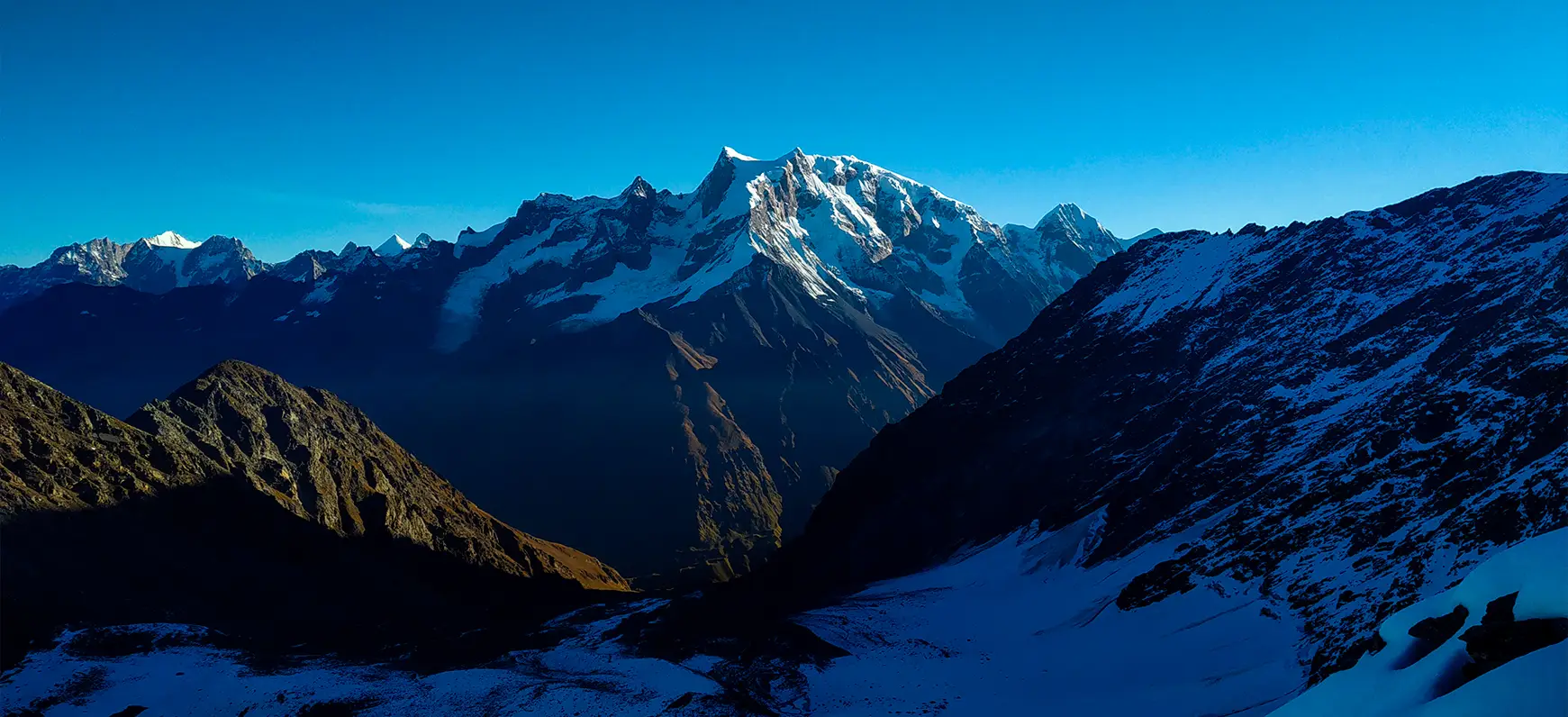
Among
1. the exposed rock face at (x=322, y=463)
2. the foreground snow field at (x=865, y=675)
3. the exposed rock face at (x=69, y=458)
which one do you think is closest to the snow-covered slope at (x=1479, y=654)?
the foreground snow field at (x=865, y=675)

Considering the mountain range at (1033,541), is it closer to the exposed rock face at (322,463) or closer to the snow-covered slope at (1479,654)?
the snow-covered slope at (1479,654)

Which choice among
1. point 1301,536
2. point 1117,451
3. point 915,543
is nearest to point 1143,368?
point 1117,451

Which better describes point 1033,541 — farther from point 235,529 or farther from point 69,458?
point 69,458

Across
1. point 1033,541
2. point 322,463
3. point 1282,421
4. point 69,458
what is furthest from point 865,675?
point 322,463

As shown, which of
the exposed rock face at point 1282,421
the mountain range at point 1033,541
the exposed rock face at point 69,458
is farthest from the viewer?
the exposed rock face at point 69,458

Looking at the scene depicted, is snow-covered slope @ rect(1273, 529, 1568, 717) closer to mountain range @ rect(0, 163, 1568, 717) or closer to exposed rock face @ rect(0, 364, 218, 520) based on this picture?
mountain range @ rect(0, 163, 1568, 717)

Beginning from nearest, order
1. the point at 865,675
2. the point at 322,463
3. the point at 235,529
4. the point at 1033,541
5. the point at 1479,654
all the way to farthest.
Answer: the point at 1479,654, the point at 865,675, the point at 235,529, the point at 1033,541, the point at 322,463

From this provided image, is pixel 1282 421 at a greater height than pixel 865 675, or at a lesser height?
greater
